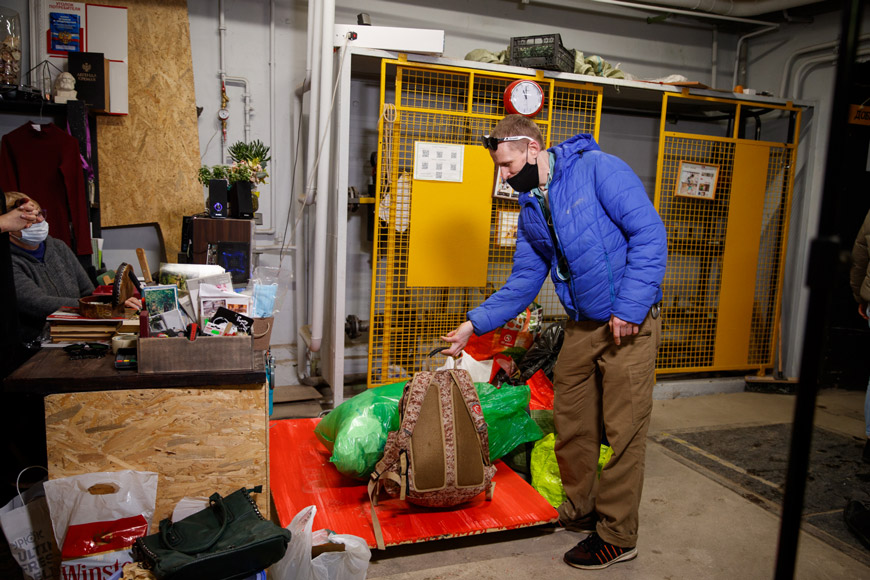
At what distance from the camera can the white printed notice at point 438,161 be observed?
3555 mm

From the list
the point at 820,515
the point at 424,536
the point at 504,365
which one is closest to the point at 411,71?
the point at 504,365

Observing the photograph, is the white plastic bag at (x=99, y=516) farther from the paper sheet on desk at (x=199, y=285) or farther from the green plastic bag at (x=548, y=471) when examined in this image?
the green plastic bag at (x=548, y=471)

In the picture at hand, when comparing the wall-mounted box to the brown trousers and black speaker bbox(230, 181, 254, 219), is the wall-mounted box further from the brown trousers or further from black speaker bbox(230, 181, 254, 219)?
the brown trousers

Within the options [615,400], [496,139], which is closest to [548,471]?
[615,400]

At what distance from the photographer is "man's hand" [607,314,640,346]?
7.01 feet

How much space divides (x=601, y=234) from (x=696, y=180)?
8.34ft

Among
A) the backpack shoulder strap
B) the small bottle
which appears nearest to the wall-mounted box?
the backpack shoulder strap

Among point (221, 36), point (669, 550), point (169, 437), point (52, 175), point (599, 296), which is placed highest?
point (221, 36)

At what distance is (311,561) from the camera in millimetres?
1772

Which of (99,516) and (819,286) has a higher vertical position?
(819,286)

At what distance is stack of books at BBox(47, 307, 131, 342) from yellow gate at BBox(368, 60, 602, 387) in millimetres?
1733

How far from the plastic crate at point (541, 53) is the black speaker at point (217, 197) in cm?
198

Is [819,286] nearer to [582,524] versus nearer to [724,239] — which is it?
[582,524]

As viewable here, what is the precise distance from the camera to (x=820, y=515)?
2.72 metres
